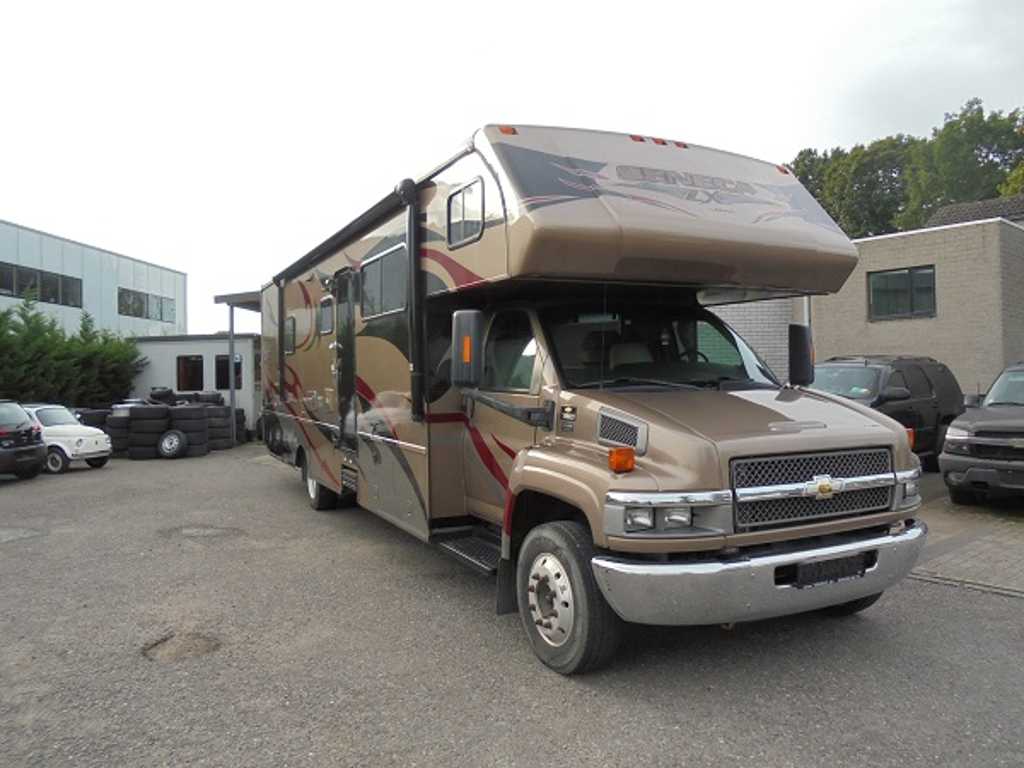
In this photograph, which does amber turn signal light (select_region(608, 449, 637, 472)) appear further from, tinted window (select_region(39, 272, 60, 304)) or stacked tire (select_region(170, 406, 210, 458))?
tinted window (select_region(39, 272, 60, 304))

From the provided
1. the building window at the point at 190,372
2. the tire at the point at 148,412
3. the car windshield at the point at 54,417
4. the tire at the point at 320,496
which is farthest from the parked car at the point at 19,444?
the building window at the point at 190,372

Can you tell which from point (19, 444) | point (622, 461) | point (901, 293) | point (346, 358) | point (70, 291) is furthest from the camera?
point (70, 291)

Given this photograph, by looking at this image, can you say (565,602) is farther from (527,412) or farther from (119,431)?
(119,431)

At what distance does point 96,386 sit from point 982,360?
78.3 ft

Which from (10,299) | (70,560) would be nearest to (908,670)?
(70,560)

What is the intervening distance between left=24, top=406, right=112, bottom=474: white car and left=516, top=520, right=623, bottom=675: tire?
1351 centimetres

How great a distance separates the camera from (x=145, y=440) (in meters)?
17.5

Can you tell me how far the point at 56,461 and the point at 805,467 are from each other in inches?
608

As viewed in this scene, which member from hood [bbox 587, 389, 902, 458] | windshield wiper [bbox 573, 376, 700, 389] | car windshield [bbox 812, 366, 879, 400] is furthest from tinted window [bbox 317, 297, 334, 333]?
car windshield [bbox 812, 366, 879, 400]

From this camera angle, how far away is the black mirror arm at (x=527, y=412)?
4664 millimetres

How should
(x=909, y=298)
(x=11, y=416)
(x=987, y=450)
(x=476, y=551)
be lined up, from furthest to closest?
(x=909, y=298) < (x=11, y=416) < (x=987, y=450) < (x=476, y=551)

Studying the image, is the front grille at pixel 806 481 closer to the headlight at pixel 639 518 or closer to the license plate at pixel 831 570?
the license plate at pixel 831 570

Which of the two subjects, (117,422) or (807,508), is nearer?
(807,508)

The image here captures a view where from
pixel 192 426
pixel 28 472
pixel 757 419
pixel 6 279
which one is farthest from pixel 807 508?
pixel 6 279
